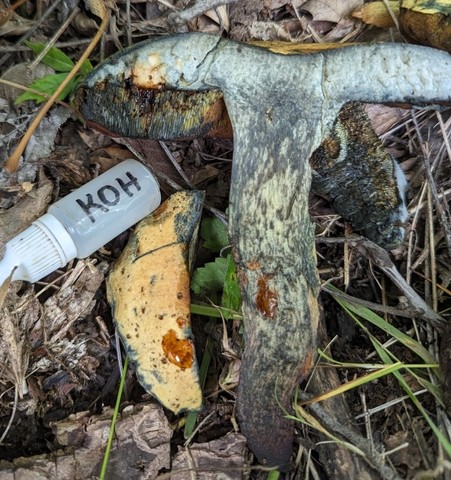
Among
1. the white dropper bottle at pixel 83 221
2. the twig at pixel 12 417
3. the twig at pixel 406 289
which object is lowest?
the twig at pixel 406 289

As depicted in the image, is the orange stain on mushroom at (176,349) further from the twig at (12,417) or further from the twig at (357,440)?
the twig at (12,417)

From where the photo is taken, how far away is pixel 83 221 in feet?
7.56

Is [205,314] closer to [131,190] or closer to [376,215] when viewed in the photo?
[131,190]

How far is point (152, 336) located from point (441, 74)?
1356mm

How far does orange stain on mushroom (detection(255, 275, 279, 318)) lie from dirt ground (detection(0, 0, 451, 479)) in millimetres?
330

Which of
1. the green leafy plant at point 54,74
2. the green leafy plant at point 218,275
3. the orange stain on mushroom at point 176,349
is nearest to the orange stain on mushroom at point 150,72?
the green leafy plant at point 54,74

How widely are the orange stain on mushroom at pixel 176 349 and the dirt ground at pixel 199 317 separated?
7.9 inches

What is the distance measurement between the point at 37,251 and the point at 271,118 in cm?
107

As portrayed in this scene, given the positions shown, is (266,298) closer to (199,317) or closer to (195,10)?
(199,317)

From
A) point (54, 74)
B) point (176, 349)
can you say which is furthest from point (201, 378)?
point (54, 74)

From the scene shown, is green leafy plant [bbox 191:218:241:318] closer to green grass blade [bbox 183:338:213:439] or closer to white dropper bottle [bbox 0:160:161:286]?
green grass blade [bbox 183:338:213:439]

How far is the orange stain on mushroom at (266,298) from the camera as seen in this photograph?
190 cm

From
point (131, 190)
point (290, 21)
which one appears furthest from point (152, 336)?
point (290, 21)

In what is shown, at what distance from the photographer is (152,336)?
6.75ft
